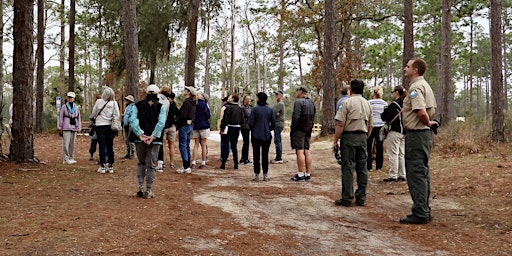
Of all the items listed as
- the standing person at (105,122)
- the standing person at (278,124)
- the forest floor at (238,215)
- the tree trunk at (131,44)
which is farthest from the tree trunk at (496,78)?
the standing person at (105,122)

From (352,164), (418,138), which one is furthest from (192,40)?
(418,138)

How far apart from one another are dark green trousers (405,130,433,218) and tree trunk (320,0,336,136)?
13568mm

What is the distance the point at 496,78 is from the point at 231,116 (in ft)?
26.6

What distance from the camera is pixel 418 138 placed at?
5.79 metres

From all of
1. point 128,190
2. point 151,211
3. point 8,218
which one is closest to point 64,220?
point 8,218

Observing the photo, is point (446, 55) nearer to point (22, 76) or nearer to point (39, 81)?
point (22, 76)

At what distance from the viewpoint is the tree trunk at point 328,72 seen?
18675 millimetres

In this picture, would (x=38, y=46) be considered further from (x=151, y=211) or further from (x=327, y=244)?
(x=327, y=244)

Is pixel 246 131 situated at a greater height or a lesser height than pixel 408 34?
lesser

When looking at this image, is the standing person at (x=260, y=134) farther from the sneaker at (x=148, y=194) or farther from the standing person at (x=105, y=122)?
the standing person at (x=105, y=122)

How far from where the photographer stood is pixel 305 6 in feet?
86.1

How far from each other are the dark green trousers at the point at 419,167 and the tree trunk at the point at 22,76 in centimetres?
770

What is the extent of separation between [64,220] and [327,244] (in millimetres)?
3008

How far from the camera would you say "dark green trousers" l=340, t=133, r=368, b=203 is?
6.84 meters
